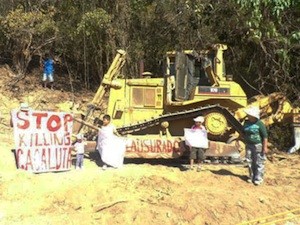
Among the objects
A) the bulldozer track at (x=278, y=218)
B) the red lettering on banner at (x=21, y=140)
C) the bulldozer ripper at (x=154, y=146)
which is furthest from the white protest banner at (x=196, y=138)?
the red lettering on banner at (x=21, y=140)

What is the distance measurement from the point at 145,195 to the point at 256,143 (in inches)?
89.3

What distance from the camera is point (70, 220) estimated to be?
722 centimetres

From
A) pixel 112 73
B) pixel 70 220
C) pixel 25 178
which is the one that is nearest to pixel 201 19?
pixel 112 73

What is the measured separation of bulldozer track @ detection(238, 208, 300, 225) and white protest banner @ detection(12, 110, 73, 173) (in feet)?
13.3

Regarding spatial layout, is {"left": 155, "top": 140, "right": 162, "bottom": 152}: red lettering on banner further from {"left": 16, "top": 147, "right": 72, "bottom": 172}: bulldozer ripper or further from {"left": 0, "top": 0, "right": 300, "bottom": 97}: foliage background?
{"left": 0, "top": 0, "right": 300, "bottom": 97}: foliage background

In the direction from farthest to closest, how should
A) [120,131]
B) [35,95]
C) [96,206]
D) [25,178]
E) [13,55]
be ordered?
[13,55] → [35,95] → [120,131] → [25,178] → [96,206]

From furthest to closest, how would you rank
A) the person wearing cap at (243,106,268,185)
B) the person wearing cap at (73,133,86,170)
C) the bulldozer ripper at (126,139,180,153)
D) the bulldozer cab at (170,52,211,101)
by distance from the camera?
the bulldozer cab at (170,52,211,101), the bulldozer ripper at (126,139,180,153), the person wearing cap at (73,133,86,170), the person wearing cap at (243,106,268,185)

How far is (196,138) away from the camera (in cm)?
1029

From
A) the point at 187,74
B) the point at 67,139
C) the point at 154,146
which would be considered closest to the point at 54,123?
the point at 67,139

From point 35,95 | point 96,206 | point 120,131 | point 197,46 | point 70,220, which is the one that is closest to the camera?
point 70,220

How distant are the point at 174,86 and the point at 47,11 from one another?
28.0 feet

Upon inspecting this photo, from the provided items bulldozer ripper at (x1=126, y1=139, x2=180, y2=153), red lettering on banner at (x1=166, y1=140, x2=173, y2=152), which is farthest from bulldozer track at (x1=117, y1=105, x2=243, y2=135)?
red lettering on banner at (x1=166, y1=140, x2=173, y2=152)

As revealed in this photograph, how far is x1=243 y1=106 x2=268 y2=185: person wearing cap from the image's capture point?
8922 mm

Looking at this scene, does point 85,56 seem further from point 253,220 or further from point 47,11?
point 253,220
